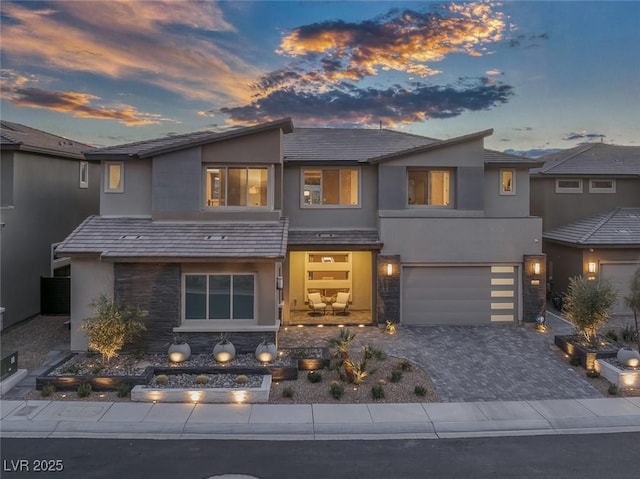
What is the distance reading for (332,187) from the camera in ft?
56.4

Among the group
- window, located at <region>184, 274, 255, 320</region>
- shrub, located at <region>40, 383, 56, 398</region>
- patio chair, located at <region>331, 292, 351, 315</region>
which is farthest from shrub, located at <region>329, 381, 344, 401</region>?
patio chair, located at <region>331, 292, 351, 315</region>

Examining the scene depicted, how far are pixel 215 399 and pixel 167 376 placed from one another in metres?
1.68

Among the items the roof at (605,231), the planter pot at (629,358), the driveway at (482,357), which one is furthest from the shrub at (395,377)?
the roof at (605,231)

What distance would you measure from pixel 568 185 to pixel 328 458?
18.5 meters

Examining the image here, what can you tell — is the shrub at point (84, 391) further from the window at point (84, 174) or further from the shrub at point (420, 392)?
the window at point (84, 174)

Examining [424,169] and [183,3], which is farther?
[183,3]

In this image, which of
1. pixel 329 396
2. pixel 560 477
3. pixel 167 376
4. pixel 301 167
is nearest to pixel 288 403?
pixel 329 396

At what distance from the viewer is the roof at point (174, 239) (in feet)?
40.4

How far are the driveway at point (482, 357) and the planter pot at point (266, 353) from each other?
2.16 m

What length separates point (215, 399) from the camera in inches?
375

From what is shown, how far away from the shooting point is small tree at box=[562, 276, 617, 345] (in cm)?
1186

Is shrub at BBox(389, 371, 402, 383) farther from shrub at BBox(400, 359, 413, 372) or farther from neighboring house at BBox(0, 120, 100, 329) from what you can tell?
neighboring house at BBox(0, 120, 100, 329)

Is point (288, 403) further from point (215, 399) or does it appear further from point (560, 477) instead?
point (560, 477)

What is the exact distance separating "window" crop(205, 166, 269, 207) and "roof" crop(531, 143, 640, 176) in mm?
13327
